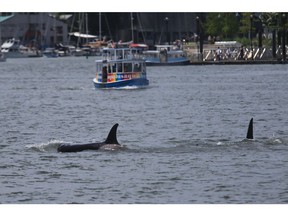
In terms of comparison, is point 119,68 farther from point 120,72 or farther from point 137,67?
point 137,67

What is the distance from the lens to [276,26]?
85062 mm

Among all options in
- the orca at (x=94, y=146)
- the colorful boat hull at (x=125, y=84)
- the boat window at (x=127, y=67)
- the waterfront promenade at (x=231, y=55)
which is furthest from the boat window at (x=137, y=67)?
the orca at (x=94, y=146)

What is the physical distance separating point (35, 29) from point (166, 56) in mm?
44469

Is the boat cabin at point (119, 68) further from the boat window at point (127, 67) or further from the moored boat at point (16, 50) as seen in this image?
the moored boat at point (16, 50)

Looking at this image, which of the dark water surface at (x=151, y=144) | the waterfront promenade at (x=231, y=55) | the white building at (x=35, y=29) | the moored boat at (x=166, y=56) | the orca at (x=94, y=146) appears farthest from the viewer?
the white building at (x=35, y=29)

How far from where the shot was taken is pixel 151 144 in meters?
32.5

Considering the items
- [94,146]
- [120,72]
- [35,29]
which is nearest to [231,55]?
[120,72]

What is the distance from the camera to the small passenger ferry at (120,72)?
2360 inches

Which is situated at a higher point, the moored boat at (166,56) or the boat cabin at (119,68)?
the boat cabin at (119,68)

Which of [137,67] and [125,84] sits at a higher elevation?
[137,67]

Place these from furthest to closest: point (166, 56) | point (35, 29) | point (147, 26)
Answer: point (35, 29) < point (147, 26) < point (166, 56)

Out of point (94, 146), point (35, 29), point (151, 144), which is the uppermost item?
point (94, 146)

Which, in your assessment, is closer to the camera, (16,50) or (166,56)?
(166,56)

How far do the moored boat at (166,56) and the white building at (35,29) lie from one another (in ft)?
115
